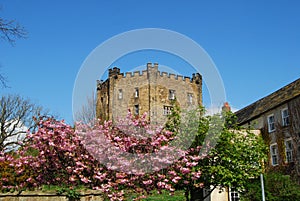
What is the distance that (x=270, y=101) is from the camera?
26.7 m

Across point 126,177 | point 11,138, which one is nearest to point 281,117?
point 126,177

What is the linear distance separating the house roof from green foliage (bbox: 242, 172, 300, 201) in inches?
339

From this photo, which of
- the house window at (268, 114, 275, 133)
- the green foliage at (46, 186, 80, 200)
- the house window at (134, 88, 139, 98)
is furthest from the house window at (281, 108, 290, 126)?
the house window at (134, 88, 139, 98)

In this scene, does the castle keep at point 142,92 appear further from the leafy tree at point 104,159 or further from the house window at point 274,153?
the leafy tree at point 104,159

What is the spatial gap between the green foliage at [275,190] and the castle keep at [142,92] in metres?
22.4

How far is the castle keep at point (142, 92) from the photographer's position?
39.0m

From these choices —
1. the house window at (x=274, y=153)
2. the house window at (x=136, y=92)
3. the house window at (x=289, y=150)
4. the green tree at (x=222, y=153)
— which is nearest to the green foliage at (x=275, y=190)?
the green tree at (x=222, y=153)

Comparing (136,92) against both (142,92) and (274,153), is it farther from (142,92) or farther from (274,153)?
(274,153)

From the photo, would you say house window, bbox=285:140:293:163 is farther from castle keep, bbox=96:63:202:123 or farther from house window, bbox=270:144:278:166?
castle keep, bbox=96:63:202:123

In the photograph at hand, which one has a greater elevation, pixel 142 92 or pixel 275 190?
pixel 142 92

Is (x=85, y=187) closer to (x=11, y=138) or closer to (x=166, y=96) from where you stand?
(x=11, y=138)

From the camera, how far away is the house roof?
78.3ft

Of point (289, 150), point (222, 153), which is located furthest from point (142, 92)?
point (222, 153)

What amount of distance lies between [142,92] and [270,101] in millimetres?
16305
